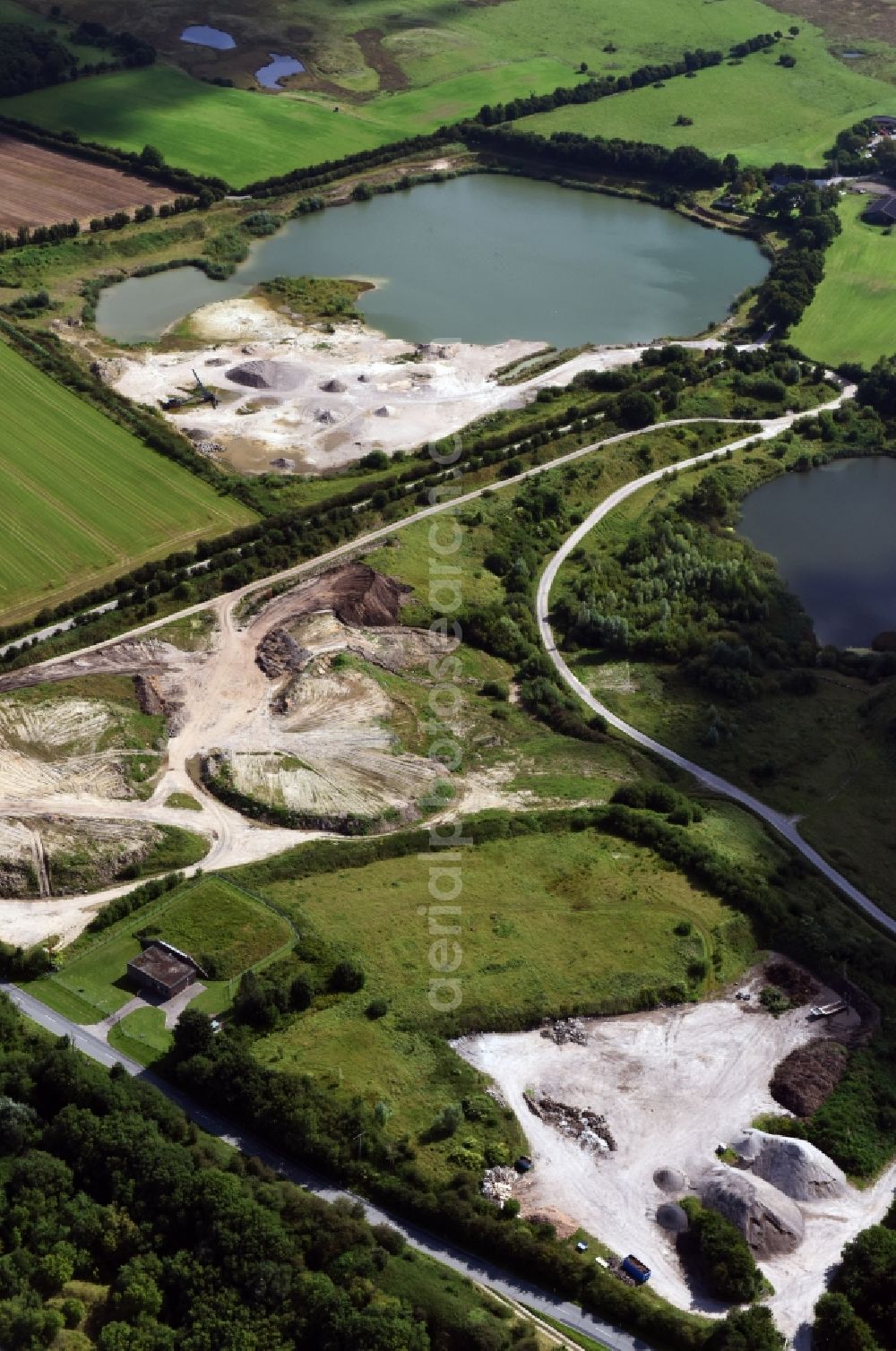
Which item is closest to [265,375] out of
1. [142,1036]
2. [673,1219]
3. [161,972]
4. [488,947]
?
[488,947]

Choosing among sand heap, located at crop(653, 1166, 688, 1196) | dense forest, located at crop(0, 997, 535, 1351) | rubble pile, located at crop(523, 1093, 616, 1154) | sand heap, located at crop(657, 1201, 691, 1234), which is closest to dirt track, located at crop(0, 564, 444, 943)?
dense forest, located at crop(0, 997, 535, 1351)

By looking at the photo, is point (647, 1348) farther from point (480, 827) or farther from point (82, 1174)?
point (480, 827)

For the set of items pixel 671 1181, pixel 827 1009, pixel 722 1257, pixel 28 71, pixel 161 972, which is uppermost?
pixel 28 71

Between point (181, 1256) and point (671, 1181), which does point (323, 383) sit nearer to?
point (671, 1181)

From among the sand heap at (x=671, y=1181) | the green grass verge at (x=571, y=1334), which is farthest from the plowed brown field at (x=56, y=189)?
the green grass verge at (x=571, y=1334)

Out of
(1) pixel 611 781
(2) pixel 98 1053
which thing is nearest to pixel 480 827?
(1) pixel 611 781
